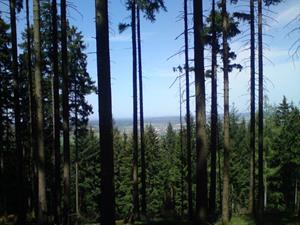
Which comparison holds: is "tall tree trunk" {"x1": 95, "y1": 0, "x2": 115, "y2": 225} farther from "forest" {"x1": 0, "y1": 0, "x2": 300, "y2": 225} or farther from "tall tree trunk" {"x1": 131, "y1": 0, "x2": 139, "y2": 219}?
"tall tree trunk" {"x1": 131, "y1": 0, "x2": 139, "y2": 219}

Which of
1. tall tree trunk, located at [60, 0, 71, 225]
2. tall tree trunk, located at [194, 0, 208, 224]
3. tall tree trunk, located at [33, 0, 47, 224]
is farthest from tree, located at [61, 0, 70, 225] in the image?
tall tree trunk, located at [194, 0, 208, 224]

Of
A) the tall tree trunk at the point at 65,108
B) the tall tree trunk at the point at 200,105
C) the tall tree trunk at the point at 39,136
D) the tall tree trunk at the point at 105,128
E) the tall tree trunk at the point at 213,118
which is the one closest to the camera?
the tall tree trunk at the point at 105,128

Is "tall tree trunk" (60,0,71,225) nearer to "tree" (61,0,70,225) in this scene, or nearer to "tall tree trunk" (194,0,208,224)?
"tree" (61,0,70,225)

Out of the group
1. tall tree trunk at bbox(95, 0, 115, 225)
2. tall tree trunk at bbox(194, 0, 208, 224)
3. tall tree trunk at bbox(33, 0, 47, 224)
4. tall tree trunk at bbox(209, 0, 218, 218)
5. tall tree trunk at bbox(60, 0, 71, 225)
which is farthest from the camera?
tall tree trunk at bbox(209, 0, 218, 218)

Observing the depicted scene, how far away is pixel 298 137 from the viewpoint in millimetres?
46469

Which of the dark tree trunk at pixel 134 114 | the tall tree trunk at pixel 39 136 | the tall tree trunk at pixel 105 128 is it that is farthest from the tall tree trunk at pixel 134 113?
the tall tree trunk at pixel 105 128

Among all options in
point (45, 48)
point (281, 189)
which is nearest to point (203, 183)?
point (45, 48)

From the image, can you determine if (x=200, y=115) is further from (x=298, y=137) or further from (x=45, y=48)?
(x=298, y=137)

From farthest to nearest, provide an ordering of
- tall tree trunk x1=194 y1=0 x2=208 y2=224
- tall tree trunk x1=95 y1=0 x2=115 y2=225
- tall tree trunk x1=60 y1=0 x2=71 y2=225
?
1. tall tree trunk x1=60 y1=0 x2=71 y2=225
2. tall tree trunk x1=194 y1=0 x2=208 y2=224
3. tall tree trunk x1=95 y1=0 x2=115 y2=225

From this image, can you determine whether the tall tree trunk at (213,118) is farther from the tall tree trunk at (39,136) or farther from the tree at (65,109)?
the tall tree trunk at (39,136)

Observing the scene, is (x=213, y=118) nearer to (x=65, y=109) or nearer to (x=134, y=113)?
(x=134, y=113)

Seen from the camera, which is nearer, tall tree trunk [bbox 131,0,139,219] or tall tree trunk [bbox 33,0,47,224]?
tall tree trunk [bbox 33,0,47,224]

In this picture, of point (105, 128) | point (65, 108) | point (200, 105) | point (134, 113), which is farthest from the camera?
point (134, 113)

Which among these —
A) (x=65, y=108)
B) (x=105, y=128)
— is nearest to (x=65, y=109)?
(x=65, y=108)
